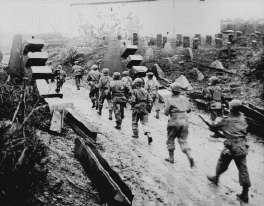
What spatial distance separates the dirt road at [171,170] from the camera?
515 centimetres

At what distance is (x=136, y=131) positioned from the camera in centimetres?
796

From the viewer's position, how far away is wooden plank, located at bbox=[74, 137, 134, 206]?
13.5ft

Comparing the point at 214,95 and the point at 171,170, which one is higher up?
the point at 214,95

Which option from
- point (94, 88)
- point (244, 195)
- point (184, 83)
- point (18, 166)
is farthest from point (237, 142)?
point (184, 83)

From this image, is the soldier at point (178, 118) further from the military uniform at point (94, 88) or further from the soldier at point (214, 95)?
the military uniform at point (94, 88)

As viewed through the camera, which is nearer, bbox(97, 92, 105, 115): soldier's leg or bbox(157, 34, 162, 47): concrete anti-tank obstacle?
bbox(97, 92, 105, 115): soldier's leg

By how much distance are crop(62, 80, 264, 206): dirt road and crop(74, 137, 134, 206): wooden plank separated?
0.63 metres

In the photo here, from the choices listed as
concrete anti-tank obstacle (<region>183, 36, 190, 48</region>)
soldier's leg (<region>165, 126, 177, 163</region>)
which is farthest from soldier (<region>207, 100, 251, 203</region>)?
concrete anti-tank obstacle (<region>183, 36, 190, 48</region>)

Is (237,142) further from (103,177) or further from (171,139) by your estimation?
(103,177)

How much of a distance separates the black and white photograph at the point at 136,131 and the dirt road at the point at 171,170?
25mm

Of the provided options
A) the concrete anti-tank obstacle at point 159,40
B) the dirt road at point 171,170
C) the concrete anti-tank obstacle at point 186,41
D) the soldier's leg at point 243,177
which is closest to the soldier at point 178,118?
the dirt road at point 171,170

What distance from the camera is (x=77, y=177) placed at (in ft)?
16.5

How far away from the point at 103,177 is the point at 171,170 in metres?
2.20

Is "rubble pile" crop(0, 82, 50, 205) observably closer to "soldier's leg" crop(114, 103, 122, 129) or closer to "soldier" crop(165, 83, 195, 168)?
"soldier" crop(165, 83, 195, 168)
